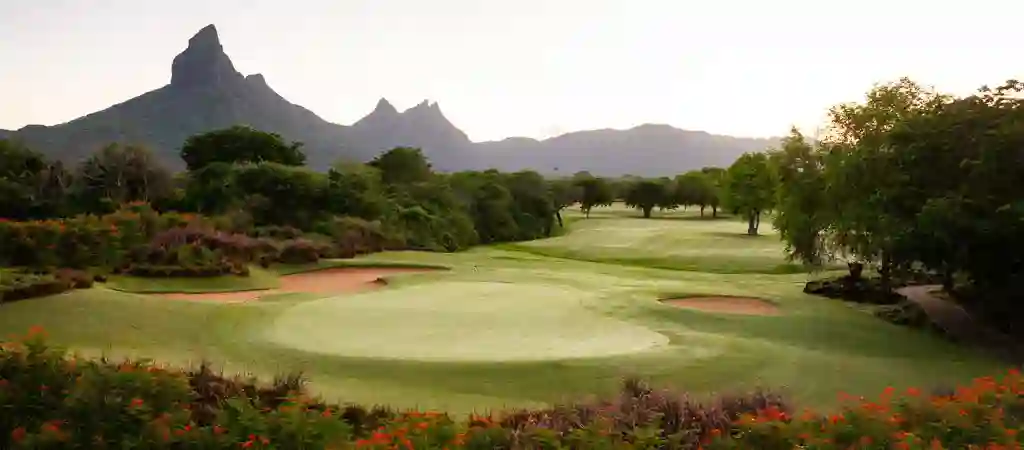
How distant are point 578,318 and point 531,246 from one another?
100 feet

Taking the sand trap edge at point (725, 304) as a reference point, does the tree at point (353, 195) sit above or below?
above

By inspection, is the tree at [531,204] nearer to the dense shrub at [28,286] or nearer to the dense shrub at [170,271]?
the dense shrub at [170,271]

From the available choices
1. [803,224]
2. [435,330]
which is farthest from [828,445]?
[803,224]

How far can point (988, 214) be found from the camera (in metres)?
16.0

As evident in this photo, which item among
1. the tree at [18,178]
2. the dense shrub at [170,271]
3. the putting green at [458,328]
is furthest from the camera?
the tree at [18,178]

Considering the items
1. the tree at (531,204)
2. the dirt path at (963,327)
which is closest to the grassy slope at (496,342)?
the dirt path at (963,327)

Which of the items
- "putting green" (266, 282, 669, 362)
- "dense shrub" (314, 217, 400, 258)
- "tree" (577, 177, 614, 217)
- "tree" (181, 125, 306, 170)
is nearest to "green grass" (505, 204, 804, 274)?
"dense shrub" (314, 217, 400, 258)

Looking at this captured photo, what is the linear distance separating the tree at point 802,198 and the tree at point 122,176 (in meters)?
32.7

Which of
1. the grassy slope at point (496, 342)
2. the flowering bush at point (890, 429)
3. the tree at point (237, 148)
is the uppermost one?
the tree at point (237, 148)

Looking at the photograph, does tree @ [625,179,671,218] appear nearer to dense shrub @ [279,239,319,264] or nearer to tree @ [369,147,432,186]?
tree @ [369,147,432,186]

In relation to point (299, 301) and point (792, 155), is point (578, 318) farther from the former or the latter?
point (792, 155)

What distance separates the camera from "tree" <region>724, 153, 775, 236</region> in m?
48.4

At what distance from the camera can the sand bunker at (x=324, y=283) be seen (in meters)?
19.5

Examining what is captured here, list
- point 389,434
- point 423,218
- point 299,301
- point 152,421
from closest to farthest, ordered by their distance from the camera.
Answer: point 389,434, point 152,421, point 299,301, point 423,218
